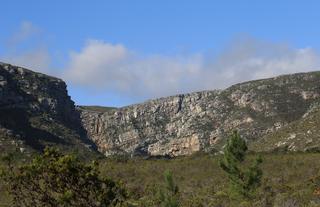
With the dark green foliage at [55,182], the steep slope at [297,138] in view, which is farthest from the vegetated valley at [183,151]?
the steep slope at [297,138]

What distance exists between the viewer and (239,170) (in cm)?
4447

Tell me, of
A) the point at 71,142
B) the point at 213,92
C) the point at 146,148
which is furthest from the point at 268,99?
the point at 71,142

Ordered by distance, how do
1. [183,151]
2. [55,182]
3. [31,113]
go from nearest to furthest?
[55,182]
[31,113]
[183,151]

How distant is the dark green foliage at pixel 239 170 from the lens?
4372cm

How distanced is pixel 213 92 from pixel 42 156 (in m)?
179

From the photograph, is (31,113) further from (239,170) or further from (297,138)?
(239,170)

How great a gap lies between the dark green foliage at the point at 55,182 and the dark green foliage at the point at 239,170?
3008 centimetres

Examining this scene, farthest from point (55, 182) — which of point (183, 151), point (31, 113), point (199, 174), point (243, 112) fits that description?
point (183, 151)

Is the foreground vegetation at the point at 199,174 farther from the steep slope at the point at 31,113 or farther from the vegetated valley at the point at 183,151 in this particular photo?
the steep slope at the point at 31,113

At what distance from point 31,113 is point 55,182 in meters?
116

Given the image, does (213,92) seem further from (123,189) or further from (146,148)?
(123,189)

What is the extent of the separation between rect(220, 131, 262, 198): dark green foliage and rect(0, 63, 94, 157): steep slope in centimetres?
5266

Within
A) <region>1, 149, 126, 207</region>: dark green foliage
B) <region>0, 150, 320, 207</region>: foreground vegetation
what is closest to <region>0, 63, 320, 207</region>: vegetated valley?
<region>1, 149, 126, 207</region>: dark green foliage

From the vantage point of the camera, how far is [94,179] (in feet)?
48.4
